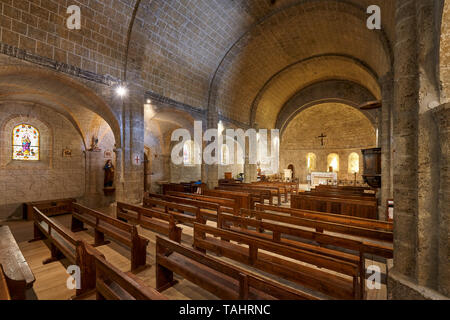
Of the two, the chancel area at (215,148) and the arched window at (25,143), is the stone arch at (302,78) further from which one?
the arched window at (25,143)

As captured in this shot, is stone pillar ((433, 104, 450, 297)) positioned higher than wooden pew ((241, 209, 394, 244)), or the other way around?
stone pillar ((433, 104, 450, 297))

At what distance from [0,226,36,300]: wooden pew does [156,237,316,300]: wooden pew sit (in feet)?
4.88

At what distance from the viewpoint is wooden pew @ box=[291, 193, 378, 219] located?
5.93 meters

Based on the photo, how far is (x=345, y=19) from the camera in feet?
28.3

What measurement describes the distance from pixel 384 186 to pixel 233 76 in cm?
915

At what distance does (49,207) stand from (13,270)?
711 centimetres

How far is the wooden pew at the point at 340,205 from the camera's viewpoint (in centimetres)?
593

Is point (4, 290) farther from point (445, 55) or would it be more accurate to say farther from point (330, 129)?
point (330, 129)

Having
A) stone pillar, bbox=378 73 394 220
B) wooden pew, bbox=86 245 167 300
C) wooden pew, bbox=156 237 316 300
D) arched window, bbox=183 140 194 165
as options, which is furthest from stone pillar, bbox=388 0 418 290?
arched window, bbox=183 140 194 165

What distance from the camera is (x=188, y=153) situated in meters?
15.4

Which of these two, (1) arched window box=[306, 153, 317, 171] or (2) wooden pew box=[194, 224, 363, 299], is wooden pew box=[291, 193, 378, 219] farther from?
(1) arched window box=[306, 153, 317, 171]

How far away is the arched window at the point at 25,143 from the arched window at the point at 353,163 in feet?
67.0

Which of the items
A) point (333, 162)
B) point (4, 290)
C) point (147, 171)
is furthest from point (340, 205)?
point (333, 162)
